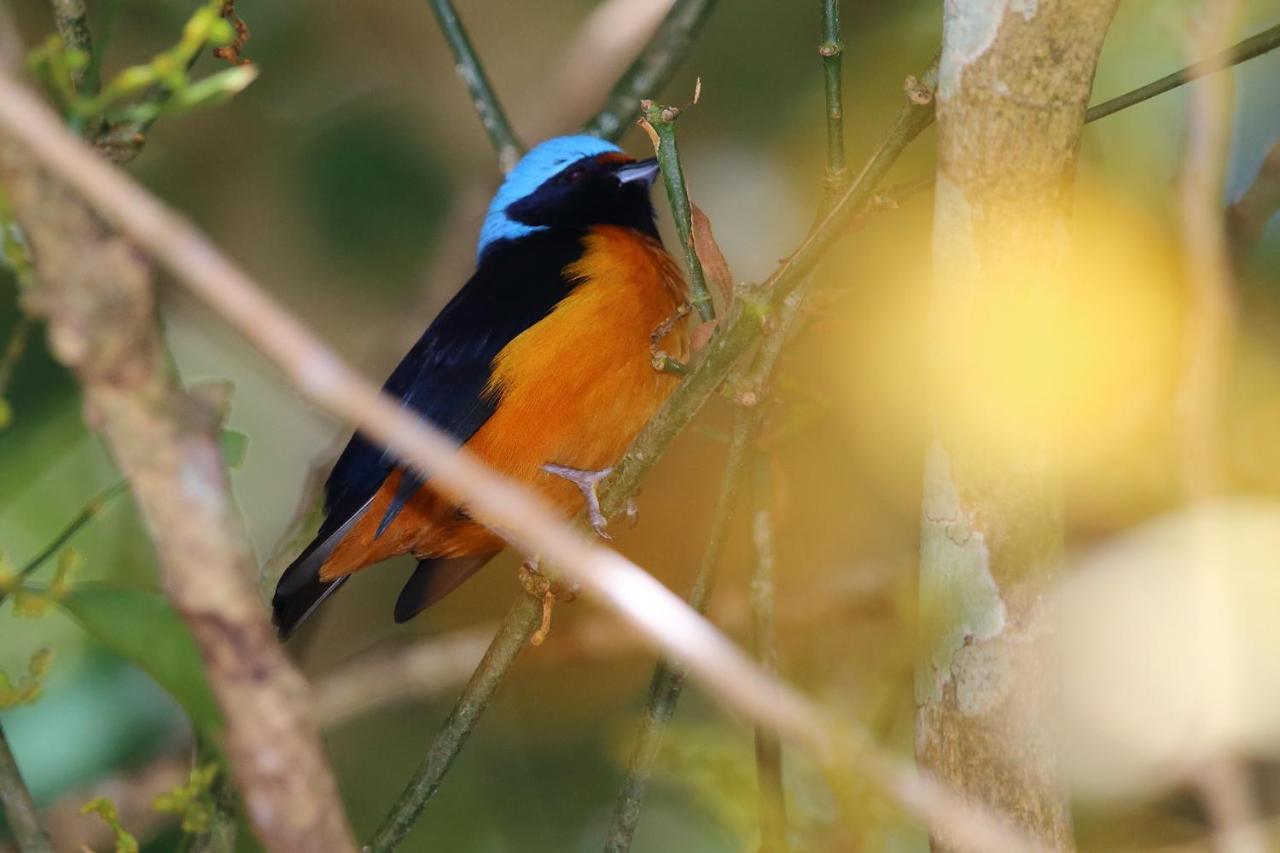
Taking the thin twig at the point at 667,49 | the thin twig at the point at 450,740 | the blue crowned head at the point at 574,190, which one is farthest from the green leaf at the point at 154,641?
the blue crowned head at the point at 574,190

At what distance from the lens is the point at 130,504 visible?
3346mm

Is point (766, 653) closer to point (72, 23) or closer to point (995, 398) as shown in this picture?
point (995, 398)

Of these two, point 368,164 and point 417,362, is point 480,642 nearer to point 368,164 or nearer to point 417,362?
point 417,362

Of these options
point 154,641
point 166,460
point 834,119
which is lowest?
point 154,641

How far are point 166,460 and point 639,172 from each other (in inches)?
135

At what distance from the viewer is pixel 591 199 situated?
459 cm

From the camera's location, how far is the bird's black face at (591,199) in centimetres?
449

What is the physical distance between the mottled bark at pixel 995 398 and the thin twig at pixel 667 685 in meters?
0.51

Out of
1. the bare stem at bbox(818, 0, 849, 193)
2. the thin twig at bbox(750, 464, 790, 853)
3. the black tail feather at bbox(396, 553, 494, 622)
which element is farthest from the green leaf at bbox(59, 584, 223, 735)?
the black tail feather at bbox(396, 553, 494, 622)

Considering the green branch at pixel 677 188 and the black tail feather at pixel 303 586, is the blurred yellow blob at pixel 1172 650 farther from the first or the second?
the black tail feather at pixel 303 586

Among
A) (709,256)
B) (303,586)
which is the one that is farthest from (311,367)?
(303,586)

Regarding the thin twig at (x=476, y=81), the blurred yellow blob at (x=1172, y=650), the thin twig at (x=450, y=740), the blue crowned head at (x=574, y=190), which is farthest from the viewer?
the blue crowned head at (x=574, y=190)

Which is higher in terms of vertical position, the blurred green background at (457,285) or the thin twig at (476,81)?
the thin twig at (476,81)

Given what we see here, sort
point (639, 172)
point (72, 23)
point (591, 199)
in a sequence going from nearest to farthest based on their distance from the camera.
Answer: point (72, 23)
point (639, 172)
point (591, 199)
